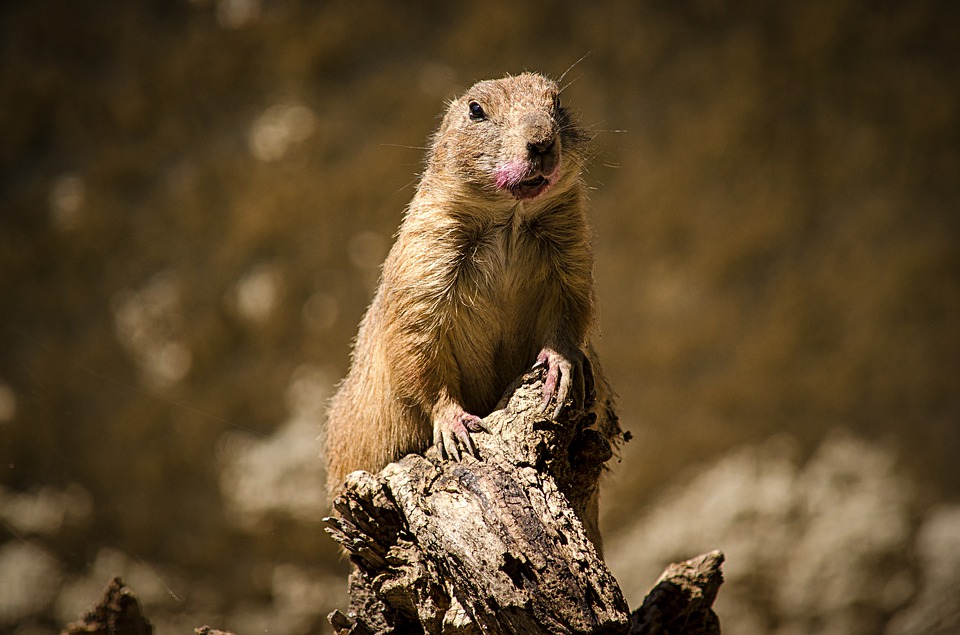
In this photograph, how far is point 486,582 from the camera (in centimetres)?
259

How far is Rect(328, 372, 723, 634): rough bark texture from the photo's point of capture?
2.53 metres

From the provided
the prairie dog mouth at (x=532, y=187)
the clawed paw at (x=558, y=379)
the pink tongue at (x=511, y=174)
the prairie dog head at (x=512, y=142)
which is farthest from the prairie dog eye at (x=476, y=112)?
the clawed paw at (x=558, y=379)

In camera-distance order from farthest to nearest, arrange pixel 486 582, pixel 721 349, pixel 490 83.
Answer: pixel 721 349, pixel 490 83, pixel 486 582

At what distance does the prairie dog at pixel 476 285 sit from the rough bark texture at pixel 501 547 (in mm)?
209

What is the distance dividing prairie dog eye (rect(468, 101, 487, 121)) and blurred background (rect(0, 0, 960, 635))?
3.01 metres

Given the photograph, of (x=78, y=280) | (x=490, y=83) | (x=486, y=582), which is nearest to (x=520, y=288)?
(x=490, y=83)

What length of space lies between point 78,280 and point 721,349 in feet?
15.6

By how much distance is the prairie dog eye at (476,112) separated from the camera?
3.29m

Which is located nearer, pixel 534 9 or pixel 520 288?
pixel 520 288

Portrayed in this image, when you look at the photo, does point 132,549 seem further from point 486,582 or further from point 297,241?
point 486,582

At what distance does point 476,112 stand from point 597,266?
321 centimetres

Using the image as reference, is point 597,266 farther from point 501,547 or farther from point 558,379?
point 501,547

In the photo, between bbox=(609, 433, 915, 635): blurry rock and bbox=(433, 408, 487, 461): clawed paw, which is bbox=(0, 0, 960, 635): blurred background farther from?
bbox=(433, 408, 487, 461): clawed paw

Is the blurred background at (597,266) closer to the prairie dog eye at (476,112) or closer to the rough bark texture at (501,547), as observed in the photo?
the prairie dog eye at (476,112)
